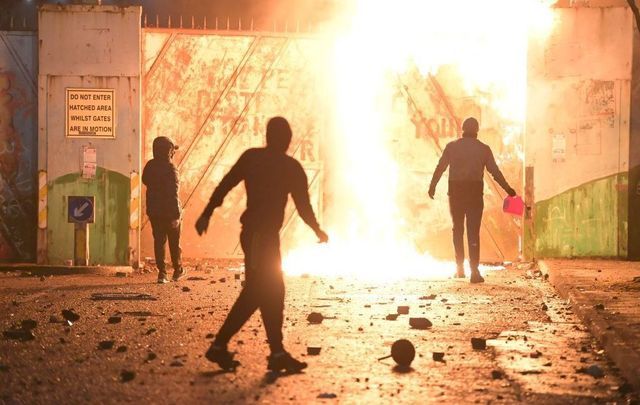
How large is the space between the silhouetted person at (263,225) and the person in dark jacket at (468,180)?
21.1 feet

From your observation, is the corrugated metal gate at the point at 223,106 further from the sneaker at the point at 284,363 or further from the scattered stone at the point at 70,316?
the sneaker at the point at 284,363

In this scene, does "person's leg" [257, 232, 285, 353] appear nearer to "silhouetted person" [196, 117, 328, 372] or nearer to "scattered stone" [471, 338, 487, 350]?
"silhouetted person" [196, 117, 328, 372]

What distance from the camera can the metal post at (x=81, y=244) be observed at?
50.7 feet

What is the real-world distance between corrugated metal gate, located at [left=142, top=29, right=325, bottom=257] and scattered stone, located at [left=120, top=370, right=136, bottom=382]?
10208mm

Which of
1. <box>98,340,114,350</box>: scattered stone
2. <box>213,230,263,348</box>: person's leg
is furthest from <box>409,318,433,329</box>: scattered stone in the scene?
<box>98,340,114,350</box>: scattered stone


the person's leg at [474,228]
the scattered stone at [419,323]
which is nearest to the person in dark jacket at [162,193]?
the person's leg at [474,228]

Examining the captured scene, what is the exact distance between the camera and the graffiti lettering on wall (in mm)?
16062

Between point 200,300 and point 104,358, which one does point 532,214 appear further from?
point 104,358

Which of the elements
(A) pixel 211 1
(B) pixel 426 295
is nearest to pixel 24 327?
(B) pixel 426 295

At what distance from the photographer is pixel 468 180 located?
13.4m

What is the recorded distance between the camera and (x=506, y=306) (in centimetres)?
1057

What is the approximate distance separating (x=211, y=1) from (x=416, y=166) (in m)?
7.65

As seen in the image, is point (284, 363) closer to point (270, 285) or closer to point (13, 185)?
point (270, 285)

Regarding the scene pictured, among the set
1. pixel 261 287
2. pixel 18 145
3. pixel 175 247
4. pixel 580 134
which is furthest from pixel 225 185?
pixel 580 134
